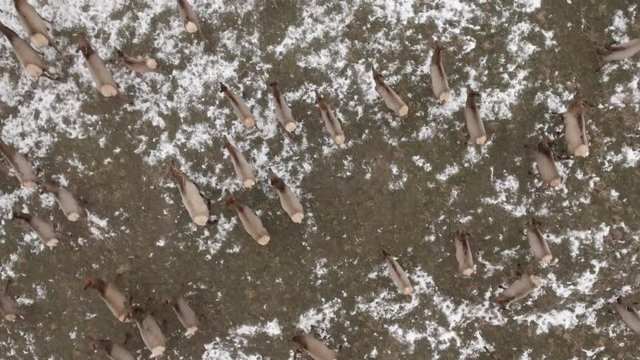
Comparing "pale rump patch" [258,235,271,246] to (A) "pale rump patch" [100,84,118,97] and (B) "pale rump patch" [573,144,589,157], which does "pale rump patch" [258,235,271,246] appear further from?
(B) "pale rump patch" [573,144,589,157]

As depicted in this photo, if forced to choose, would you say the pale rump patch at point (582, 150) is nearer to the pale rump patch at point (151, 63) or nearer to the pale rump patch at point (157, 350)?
the pale rump patch at point (151, 63)

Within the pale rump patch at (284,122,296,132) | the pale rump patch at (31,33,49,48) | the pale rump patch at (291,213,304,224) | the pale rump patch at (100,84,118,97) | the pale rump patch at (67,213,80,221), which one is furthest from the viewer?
the pale rump patch at (67,213,80,221)

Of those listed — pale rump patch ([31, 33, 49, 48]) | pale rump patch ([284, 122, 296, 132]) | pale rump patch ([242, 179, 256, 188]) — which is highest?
pale rump patch ([31, 33, 49, 48])

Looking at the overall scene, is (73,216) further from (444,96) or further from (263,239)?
(444,96)

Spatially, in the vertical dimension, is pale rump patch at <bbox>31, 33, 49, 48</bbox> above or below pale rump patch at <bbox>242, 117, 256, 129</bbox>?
above

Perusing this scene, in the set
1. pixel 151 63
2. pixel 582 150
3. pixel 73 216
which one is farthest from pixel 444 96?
pixel 73 216

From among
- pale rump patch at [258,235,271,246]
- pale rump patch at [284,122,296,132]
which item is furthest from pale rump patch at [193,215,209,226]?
pale rump patch at [284,122,296,132]

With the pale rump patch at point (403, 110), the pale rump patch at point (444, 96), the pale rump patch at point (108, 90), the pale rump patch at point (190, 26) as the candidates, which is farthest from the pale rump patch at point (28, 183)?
the pale rump patch at point (444, 96)

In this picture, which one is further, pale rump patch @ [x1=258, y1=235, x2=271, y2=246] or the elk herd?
pale rump patch @ [x1=258, y1=235, x2=271, y2=246]

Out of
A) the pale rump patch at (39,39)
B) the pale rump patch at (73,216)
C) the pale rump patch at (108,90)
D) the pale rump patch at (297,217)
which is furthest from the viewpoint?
the pale rump patch at (73,216)
